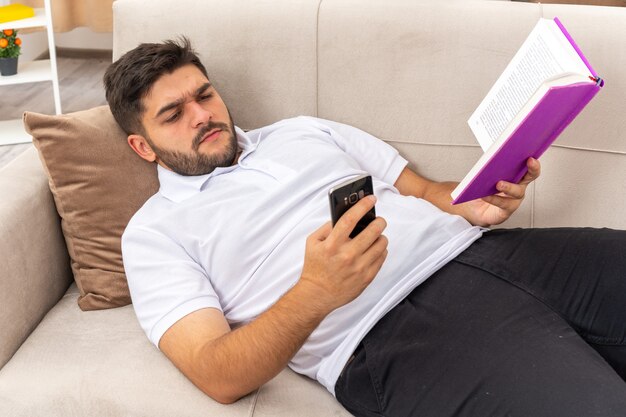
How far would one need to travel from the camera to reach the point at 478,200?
160cm

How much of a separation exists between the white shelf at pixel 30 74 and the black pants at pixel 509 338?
250cm

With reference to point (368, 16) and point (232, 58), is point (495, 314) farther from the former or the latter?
point (232, 58)

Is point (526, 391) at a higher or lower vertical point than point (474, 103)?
lower

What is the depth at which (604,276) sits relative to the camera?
1.42 metres

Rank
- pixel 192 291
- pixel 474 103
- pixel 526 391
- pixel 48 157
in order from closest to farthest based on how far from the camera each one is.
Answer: pixel 526 391
pixel 192 291
pixel 48 157
pixel 474 103

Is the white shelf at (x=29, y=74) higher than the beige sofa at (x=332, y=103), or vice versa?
the beige sofa at (x=332, y=103)

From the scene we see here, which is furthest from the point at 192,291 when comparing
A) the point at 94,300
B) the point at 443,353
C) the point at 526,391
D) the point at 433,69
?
the point at 433,69

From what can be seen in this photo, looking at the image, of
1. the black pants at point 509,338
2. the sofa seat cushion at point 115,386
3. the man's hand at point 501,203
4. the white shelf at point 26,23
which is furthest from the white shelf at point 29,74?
the black pants at point 509,338

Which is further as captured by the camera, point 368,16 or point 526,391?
point 368,16

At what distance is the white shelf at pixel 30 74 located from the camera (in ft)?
11.1

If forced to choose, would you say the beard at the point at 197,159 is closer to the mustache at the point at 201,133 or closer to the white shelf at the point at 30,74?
the mustache at the point at 201,133

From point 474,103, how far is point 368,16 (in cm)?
30

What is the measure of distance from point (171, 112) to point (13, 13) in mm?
2058

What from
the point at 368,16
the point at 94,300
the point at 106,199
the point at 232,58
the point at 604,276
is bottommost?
the point at 94,300
